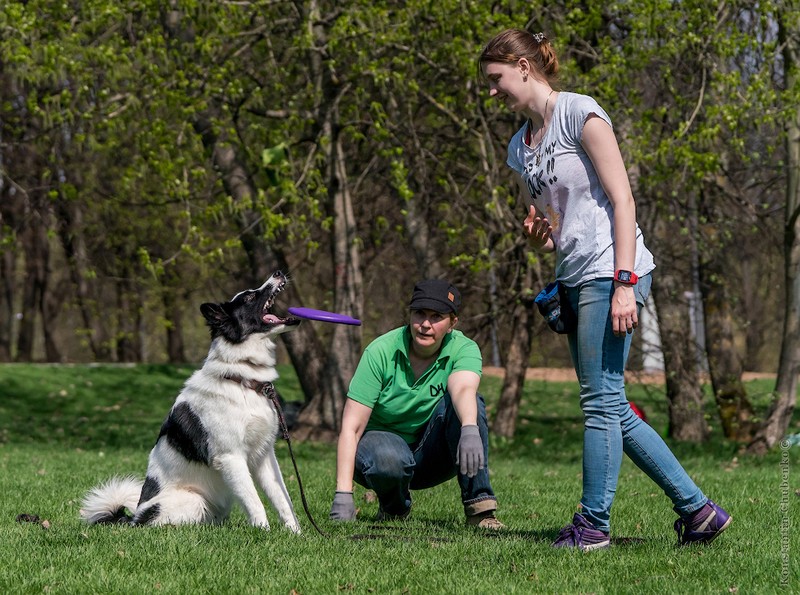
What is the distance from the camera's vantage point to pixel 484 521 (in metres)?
5.69

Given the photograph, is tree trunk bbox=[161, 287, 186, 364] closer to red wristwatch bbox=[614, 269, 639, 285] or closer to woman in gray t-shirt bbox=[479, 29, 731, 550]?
woman in gray t-shirt bbox=[479, 29, 731, 550]

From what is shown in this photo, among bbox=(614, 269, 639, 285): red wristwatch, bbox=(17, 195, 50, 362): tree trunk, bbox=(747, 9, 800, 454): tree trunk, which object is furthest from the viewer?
bbox=(17, 195, 50, 362): tree trunk

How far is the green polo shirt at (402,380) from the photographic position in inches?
218

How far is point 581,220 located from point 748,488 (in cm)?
389

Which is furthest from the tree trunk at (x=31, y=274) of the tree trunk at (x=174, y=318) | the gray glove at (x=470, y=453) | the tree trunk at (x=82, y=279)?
the gray glove at (x=470, y=453)

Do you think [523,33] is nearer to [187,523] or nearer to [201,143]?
[187,523]

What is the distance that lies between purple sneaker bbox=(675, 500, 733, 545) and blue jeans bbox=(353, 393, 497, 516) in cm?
118

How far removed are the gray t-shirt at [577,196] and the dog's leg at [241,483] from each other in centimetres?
198

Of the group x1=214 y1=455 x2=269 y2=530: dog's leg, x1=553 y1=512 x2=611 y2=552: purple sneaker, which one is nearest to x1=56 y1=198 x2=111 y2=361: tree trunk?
x1=214 y1=455 x2=269 y2=530: dog's leg

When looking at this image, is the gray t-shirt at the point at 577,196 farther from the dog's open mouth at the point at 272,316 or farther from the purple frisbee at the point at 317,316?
the dog's open mouth at the point at 272,316

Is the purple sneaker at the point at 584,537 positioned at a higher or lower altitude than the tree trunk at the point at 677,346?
lower

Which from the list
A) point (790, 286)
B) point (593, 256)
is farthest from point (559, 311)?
point (790, 286)

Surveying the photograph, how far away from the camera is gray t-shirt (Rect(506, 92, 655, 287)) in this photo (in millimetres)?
4395

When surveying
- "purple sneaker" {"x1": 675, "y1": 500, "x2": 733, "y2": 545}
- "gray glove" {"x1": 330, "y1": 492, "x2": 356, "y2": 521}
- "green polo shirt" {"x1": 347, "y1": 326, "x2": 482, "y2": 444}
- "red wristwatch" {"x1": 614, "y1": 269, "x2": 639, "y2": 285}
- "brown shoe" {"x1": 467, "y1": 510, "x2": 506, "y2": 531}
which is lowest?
"brown shoe" {"x1": 467, "y1": 510, "x2": 506, "y2": 531}
